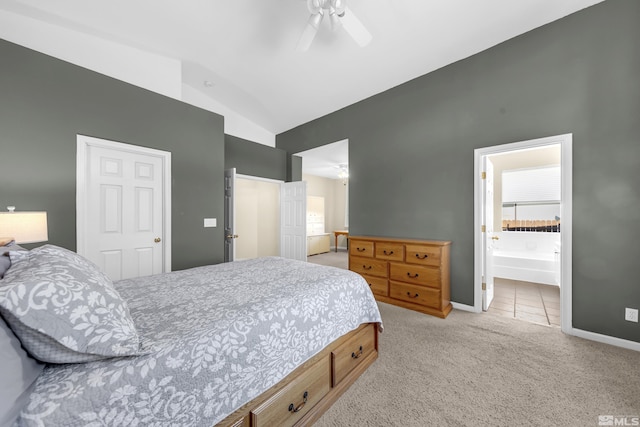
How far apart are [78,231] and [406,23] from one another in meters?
4.17

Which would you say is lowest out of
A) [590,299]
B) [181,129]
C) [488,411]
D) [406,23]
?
[488,411]

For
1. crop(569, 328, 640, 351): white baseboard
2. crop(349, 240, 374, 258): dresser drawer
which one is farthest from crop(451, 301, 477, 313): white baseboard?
crop(349, 240, 374, 258): dresser drawer

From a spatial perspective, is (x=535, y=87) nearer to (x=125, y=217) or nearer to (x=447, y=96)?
(x=447, y=96)

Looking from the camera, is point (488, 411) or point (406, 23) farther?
point (406, 23)

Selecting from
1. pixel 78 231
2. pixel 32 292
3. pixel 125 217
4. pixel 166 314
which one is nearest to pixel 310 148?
pixel 125 217

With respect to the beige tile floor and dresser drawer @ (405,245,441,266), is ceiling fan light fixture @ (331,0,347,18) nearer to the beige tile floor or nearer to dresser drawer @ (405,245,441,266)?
dresser drawer @ (405,245,441,266)

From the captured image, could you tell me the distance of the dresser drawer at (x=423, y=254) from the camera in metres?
2.85

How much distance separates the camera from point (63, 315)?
76 centimetres

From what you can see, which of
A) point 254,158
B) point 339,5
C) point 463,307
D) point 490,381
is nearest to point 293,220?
point 254,158

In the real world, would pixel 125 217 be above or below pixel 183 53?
below

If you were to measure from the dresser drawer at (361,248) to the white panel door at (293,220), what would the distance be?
4.42 feet

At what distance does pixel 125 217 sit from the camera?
2846 mm

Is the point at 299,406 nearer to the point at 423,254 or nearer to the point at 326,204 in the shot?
the point at 423,254

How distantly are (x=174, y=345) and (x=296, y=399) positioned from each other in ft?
2.56
